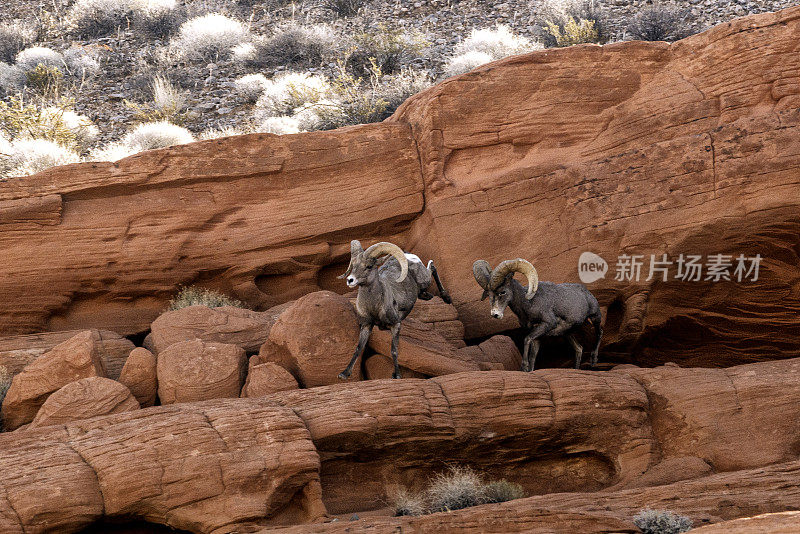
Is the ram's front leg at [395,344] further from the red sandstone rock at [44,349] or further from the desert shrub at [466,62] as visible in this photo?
the desert shrub at [466,62]

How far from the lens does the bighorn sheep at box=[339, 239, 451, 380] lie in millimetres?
10820

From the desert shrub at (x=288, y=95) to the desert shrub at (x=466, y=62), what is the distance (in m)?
3.34

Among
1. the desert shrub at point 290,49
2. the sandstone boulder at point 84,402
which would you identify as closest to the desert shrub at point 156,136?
the desert shrub at point 290,49

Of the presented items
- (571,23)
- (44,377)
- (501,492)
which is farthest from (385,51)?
(501,492)

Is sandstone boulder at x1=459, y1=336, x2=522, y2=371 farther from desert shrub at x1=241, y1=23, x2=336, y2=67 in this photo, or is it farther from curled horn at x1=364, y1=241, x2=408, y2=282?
desert shrub at x1=241, y1=23, x2=336, y2=67

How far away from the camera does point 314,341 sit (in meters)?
11.1

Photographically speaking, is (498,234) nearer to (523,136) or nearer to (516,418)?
(523,136)

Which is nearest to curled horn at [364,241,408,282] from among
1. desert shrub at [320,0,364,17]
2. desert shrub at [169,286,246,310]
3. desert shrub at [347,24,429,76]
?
desert shrub at [169,286,246,310]

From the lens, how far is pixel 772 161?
41.3 feet

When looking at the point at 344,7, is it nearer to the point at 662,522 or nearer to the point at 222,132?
the point at 222,132

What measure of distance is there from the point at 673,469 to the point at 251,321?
20.1 feet

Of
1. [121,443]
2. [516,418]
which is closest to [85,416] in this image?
[121,443]

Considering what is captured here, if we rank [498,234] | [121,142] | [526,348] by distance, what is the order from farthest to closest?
1. [121,142]
2. [498,234]
3. [526,348]

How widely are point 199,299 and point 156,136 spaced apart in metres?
6.64
